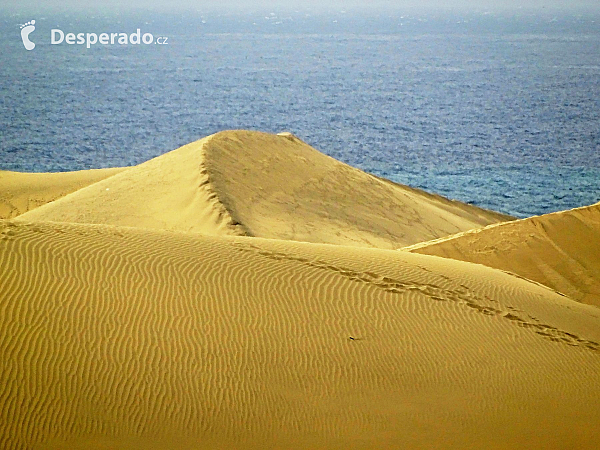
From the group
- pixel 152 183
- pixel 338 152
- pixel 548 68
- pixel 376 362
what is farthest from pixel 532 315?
pixel 548 68

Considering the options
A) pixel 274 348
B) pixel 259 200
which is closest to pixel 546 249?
pixel 259 200

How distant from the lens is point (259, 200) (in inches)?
584

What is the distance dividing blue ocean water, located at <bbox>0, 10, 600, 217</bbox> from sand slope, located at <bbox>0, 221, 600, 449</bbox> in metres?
13.3

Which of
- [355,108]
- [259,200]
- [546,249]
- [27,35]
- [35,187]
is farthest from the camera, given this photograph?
[27,35]

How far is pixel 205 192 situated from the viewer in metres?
14.1

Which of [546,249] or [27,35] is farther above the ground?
[546,249]

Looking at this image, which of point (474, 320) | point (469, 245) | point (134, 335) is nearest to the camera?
Answer: point (134, 335)

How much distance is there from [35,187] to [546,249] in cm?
1293

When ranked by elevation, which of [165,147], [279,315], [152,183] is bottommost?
[165,147]

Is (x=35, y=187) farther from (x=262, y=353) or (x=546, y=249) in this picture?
(x=262, y=353)

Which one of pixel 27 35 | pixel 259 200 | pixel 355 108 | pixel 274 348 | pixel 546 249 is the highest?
pixel 274 348

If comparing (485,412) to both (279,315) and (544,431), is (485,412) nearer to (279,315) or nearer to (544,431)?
(544,431)

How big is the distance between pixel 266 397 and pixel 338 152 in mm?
25603

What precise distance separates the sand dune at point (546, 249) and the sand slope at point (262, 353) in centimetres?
221
